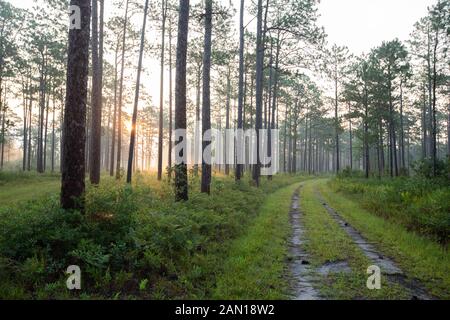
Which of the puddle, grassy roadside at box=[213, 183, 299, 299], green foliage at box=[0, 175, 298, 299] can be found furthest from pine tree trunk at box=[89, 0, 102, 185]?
the puddle

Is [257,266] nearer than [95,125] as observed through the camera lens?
Yes

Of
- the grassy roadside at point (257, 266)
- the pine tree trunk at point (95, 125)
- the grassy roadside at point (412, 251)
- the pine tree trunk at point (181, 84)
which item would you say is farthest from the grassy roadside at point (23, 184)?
the grassy roadside at point (412, 251)

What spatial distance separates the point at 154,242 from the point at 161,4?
76.5 ft

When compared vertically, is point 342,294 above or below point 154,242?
below

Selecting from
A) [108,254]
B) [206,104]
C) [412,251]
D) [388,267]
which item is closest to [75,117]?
[108,254]

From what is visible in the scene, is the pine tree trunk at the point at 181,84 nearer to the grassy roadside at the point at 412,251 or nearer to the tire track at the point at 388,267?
the tire track at the point at 388,267

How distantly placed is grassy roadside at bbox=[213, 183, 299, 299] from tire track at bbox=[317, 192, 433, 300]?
6.56 feet

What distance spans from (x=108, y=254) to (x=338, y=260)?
5007 millimetres

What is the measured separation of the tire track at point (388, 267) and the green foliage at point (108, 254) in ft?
11.3

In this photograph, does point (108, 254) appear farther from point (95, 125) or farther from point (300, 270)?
point (95, 125)

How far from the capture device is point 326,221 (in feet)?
40.8

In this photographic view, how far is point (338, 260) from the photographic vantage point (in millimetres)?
7441
